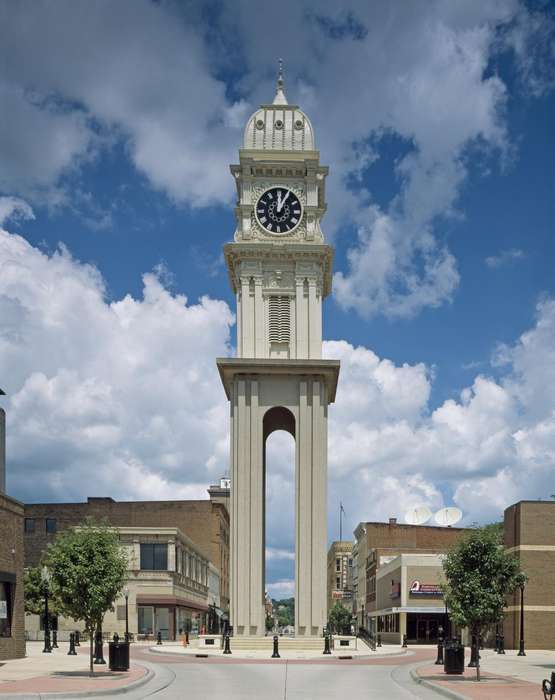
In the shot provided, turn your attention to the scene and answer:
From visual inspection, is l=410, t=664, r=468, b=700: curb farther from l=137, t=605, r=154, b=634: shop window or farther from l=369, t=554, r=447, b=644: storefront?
A: l=369, t=554, r=447, b=644: storefront

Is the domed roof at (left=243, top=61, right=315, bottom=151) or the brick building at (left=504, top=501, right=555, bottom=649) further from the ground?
the domed roof at (left=243, top=61, right=315, bottom=151)

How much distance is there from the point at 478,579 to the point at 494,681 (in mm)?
3883

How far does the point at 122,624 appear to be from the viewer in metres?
81.6

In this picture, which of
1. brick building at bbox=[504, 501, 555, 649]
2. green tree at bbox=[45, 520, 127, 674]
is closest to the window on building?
Answer: brick building at bbox=[504, 501, 555, 649]

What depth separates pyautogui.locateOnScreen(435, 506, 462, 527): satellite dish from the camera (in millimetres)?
118438

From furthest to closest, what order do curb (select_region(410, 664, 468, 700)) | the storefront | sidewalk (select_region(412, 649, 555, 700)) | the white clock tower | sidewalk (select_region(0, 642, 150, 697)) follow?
the storefront < the white clock tower < sidewalk (select_region(0, 642, 150, 697)) < sidewalk (select_region(412, 649, 555, 700)) < curb (select_region(410, 664, 468, 700))

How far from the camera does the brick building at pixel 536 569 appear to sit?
71125 millimetres

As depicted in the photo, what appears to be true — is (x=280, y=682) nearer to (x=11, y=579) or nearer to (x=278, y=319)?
(x=11, y=579)

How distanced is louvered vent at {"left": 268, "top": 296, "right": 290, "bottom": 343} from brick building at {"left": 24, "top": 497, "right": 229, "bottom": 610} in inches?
1428

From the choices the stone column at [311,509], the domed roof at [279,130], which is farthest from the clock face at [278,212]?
the stone column at [311,509]

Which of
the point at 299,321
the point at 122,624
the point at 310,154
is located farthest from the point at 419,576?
the point at 310,154

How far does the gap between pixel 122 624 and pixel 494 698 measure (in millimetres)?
57750

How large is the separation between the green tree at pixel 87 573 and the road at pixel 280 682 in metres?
3.63

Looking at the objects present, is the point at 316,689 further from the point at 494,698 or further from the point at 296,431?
the point at 296,431
